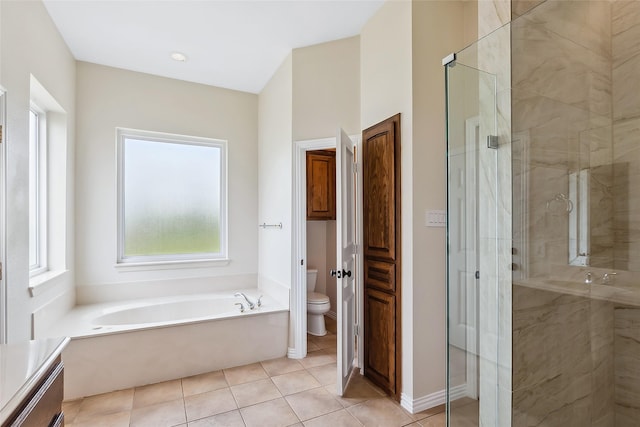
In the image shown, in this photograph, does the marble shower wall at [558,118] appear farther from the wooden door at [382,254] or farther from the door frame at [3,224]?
the door frame at [3,224]

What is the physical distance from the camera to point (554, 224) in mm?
1484

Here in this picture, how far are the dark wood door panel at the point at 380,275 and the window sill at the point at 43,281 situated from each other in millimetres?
2357

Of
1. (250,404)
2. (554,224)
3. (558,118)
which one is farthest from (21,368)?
(558,118)

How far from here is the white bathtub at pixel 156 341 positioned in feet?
7.78

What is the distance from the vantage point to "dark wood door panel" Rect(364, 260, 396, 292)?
90.6 inches

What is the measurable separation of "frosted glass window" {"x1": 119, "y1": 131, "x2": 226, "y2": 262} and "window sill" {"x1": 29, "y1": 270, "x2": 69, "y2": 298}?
2.22 feet

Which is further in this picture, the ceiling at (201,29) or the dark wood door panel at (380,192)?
the ceiling at (201,29)

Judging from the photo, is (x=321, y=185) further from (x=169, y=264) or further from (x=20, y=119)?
(x=20, y=119)

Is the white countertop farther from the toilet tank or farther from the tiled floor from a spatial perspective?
the toilet tank

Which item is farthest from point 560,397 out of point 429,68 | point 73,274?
point 73,274

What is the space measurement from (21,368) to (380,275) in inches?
78.3

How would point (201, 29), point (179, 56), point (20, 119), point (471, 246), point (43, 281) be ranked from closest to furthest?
point (471, 246) → point (20, 119) → point (43, 281) → point (201, 29) → point (179, 56)

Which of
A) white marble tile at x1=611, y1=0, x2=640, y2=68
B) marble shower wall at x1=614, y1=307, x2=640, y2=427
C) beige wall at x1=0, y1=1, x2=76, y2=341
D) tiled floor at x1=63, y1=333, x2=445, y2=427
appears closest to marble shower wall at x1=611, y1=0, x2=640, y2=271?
white marble tile at x1=611, y1=0, x2=640, y2=68

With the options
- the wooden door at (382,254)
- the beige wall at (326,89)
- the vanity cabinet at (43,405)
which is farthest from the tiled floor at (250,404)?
Answer: the beige wall at (326,89)
